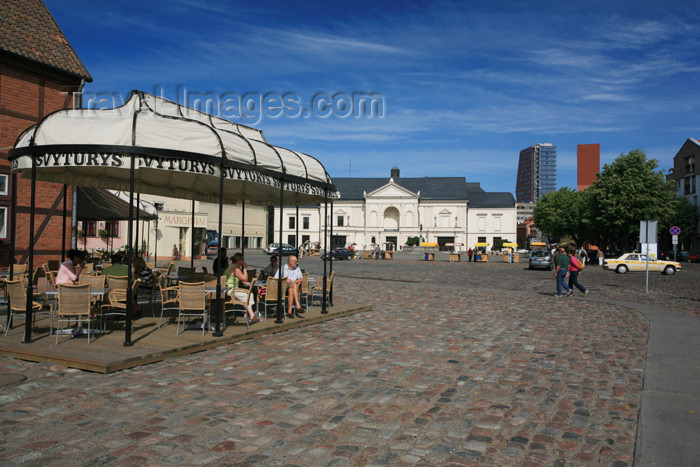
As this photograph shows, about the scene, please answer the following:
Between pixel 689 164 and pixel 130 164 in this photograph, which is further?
pixel 689 164

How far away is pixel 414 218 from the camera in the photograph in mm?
97625

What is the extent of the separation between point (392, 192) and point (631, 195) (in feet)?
173

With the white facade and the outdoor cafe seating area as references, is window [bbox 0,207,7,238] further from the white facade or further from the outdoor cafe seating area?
the white facade

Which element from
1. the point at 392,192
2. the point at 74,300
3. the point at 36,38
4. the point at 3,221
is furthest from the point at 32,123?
the point at 392,192

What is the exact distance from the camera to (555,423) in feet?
16.9

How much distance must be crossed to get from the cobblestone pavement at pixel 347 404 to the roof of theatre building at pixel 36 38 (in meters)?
12.1

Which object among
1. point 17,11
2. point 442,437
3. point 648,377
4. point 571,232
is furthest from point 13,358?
point 571,232

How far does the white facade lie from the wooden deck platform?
8685 cm

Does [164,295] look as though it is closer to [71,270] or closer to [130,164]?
[71,270]

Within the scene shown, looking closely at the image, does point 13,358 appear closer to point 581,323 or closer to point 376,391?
point 376,391

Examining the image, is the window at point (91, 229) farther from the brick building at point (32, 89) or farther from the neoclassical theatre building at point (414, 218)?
the neoclassical theatre building at point (414, 218)

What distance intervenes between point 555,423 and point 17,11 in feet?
61.9

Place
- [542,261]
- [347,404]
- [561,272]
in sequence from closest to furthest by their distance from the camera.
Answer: [347,404], [561,272], [542,261]

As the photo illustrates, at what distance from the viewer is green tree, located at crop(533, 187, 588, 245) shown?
6059 cm
